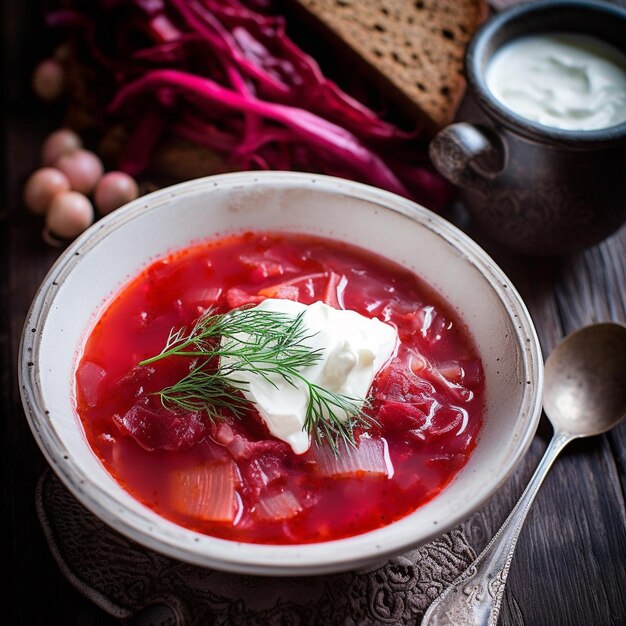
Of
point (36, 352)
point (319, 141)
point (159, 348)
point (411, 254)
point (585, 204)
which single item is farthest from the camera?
point (319, 141)

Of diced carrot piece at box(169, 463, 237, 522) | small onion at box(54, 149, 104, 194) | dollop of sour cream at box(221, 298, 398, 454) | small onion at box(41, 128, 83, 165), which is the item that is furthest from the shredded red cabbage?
diced carrot piece at box(169, 463, 237, 522)

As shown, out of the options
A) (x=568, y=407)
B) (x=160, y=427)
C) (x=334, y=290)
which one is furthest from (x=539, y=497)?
(x=160, y=427)

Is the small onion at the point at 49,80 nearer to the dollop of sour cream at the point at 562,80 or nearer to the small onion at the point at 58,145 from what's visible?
the small onion at the point at 58,145

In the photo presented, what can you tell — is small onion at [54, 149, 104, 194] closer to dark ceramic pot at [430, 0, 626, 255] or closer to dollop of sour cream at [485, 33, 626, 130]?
dark ceramic pot at [430, 0, 626, 255]

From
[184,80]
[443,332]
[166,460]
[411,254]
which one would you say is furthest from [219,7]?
[166,460]

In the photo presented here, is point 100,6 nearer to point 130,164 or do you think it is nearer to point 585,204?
point 130,164

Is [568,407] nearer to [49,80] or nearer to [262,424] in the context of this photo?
[262,424]
